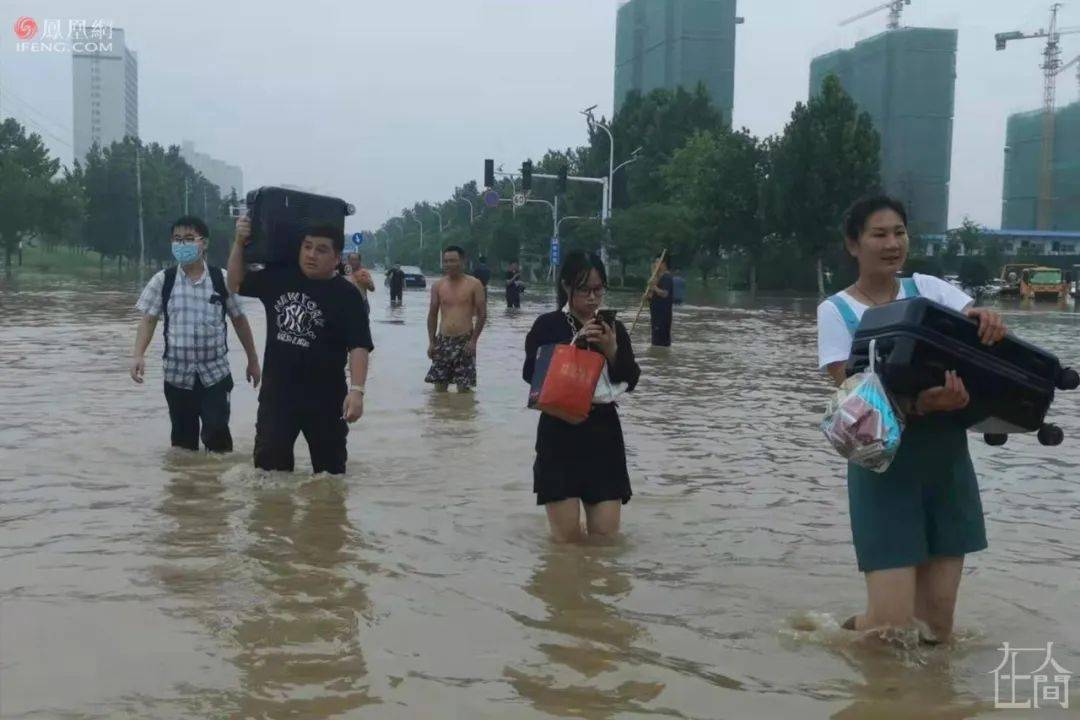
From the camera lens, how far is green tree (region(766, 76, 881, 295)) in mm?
55281

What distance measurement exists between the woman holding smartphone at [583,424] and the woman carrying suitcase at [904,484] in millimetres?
1583

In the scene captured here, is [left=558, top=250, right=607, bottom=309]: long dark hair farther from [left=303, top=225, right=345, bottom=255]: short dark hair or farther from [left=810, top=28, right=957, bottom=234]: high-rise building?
[left=810, top=28, right=957, bottom=234]: high-rise building

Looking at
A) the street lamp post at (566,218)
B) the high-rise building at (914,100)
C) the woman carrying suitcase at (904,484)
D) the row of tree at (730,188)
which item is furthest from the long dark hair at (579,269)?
the high-rise building at (914,100)

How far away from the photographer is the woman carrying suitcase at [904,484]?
4234 mm

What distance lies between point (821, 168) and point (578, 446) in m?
51.6

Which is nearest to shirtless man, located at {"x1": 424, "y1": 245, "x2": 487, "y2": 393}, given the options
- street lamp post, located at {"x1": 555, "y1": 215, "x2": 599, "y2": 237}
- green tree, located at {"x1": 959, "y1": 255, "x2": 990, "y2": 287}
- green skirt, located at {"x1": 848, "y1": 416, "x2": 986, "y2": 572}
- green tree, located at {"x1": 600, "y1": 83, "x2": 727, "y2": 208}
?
green skirt, located at {"x1": 848, "y1": 416, "x2": 986, "y2": 572}

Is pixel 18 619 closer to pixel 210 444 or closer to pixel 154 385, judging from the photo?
pixel 210 444

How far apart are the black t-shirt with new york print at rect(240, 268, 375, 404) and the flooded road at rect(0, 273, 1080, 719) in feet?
2.38

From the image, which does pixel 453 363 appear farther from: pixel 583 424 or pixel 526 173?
pixel 526 173

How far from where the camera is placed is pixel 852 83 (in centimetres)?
10488

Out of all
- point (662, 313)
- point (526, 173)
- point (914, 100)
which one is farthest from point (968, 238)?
point (662, 313)

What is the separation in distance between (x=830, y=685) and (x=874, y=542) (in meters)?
0.52

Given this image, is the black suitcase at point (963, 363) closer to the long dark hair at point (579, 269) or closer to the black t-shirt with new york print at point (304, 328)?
the long dark hair at point (579, 269)

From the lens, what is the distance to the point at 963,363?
404 cm
